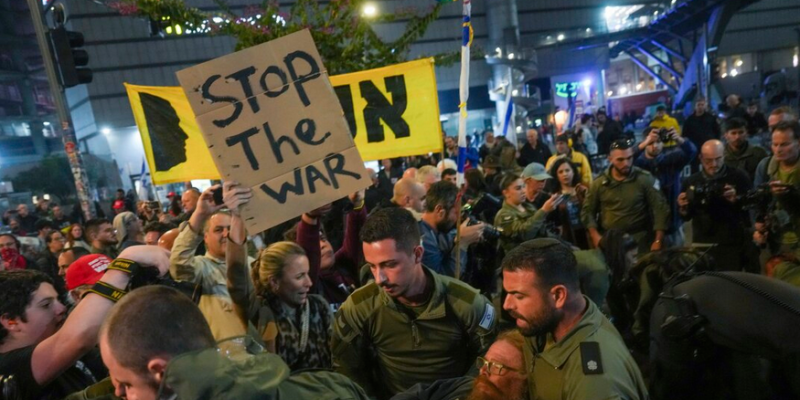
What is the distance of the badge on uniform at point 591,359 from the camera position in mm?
1877

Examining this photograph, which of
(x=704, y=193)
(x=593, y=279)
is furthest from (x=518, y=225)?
(x=704, y=193)

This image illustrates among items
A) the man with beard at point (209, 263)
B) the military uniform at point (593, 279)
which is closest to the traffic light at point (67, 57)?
the man with beard at point (209, 263)

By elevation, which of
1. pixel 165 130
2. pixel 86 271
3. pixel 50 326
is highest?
pixel 165 130

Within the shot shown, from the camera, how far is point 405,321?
2.82m

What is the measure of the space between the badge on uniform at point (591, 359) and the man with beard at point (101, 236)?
235 inches

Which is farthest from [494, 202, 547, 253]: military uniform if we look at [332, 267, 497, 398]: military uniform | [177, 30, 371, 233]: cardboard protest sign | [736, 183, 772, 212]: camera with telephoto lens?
[177, 30, 371, 233]: cardboard protest sign

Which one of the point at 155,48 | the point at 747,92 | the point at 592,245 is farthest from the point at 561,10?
the point at 592,245

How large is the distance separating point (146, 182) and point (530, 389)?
586 inches

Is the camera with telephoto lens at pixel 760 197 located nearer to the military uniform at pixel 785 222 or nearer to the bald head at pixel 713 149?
the military uniform at pixel 785 222

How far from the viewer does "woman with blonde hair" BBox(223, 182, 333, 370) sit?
2.82 metres

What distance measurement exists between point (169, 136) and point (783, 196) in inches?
219

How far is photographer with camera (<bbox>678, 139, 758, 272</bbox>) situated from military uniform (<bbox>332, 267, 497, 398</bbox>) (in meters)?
3.59

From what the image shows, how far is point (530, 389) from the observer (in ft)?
7.11

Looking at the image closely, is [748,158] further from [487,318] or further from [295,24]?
[295,24]
